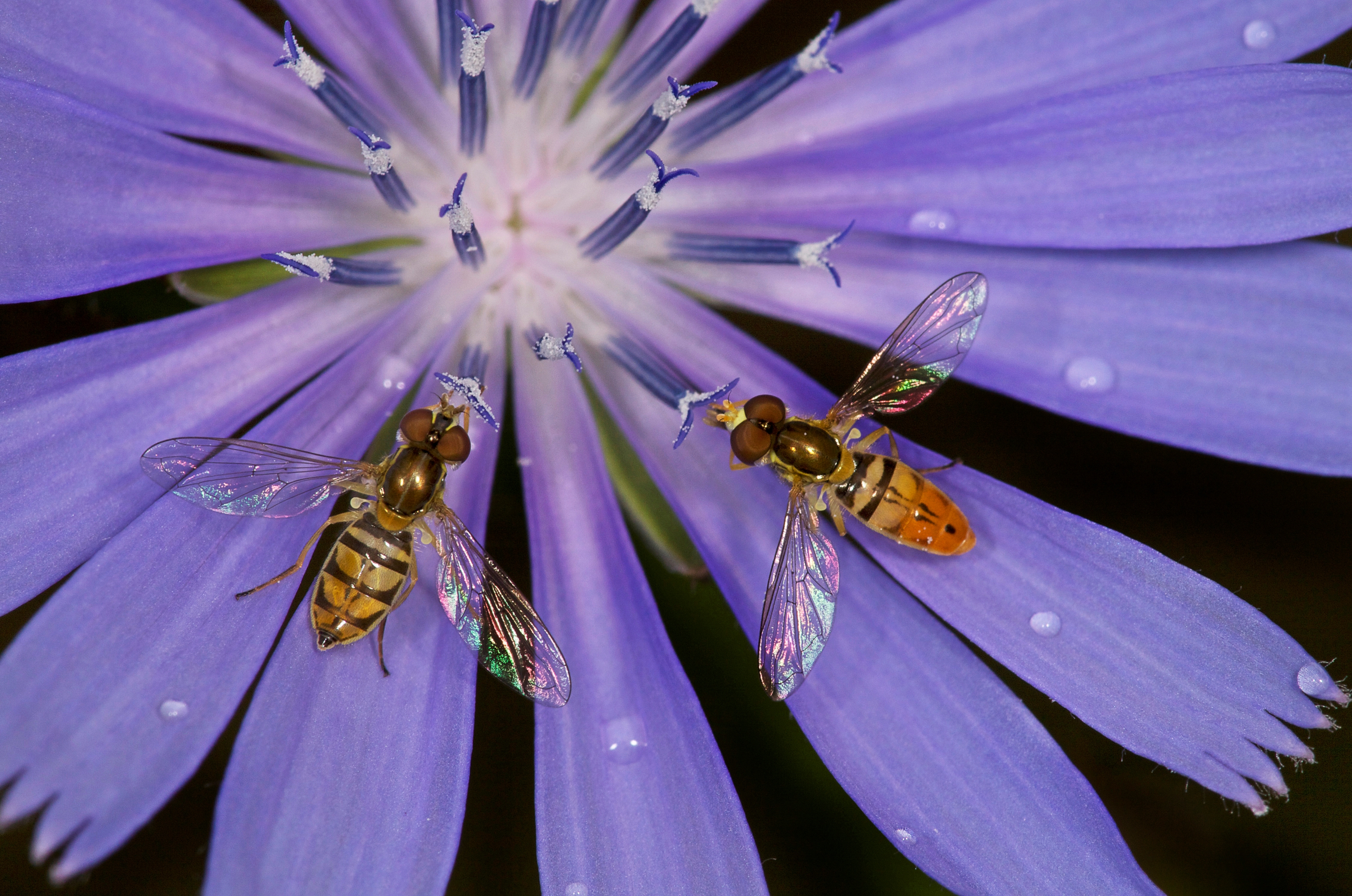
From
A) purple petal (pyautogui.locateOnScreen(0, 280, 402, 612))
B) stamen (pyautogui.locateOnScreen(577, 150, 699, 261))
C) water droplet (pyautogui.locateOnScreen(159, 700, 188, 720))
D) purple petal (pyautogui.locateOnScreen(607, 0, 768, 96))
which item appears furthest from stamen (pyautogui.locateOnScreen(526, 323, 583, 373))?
water droplet (pyautogui.locateOnScreen(159, 700, 188, 720))

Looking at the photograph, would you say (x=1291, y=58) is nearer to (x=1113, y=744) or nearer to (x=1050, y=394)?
(x=1050, y=394)

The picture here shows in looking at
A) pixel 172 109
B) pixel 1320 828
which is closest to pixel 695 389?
pixel 172 109

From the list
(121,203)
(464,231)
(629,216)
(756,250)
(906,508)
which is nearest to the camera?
(121,203)

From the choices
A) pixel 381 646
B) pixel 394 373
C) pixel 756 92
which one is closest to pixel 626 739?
pixel 381 646

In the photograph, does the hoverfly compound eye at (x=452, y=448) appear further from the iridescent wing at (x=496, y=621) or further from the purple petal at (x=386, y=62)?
the purple petal at (x=386, y=62)

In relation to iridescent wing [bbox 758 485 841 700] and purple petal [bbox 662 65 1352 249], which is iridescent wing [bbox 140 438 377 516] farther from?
purple petal [bbox 662 65 1352 249]

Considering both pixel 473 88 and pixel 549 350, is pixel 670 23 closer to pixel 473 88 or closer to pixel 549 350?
pixel 473 88

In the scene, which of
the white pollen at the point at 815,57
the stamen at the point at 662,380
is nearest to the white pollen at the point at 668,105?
the white pollen at the point at 815,57
